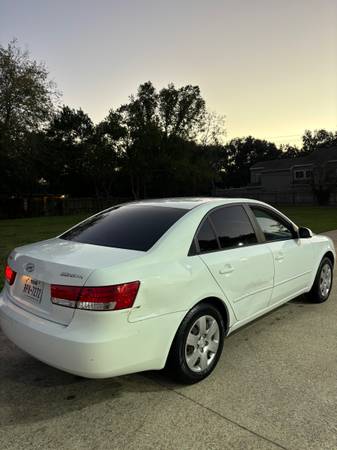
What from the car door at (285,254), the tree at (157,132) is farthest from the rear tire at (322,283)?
the tree at (157,132)

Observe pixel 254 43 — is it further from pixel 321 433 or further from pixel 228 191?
pixel 228 191

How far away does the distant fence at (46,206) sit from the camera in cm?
3583

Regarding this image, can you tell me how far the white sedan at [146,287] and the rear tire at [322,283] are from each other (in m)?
1.27

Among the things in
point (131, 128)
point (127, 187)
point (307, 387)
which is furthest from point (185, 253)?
point (127, 187)

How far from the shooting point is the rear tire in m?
5.32

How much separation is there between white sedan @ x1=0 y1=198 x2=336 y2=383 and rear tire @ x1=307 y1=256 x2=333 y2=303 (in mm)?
1267

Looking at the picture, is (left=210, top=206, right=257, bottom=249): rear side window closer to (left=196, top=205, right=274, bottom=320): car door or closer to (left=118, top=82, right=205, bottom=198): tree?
(left=196, top=205, right=274, bottom=320): car door

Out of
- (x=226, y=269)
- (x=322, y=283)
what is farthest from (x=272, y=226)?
(x=322, y=283)

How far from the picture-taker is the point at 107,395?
9.93 feet

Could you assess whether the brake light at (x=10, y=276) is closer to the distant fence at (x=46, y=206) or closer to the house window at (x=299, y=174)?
the distant fence at (x=46, y=206)

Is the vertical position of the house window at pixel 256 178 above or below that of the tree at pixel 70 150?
below

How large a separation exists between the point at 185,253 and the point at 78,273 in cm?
94

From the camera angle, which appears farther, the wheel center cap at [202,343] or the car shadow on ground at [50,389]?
the wheel center cap at [202,343]

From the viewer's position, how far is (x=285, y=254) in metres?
4.39
